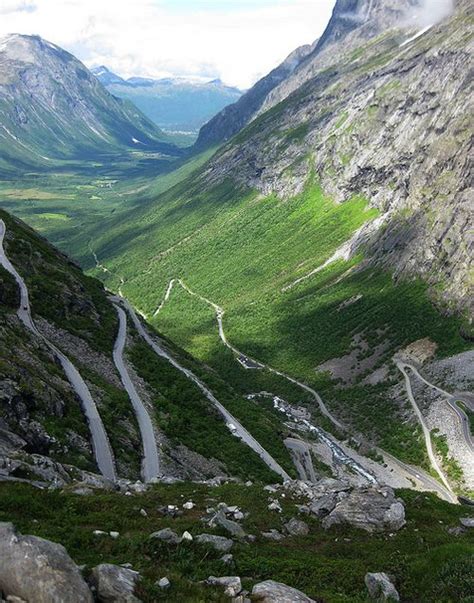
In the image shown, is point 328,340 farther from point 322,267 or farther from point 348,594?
point 348,594

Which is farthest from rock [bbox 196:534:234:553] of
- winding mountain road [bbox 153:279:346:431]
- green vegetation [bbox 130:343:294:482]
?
winding mountain road [bbox 153:279:346:431]

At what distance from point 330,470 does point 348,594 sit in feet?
183

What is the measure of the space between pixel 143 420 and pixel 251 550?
3382 centimetres

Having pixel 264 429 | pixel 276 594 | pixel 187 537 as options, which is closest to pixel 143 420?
pixel 264 429

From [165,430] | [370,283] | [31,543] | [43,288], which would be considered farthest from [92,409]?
[370,283]

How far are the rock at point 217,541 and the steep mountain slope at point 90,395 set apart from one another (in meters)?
10.6

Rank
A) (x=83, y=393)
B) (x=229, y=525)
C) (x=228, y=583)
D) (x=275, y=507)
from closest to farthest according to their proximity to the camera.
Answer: (x=228, y=583) < (x=229, y=525) < (x=275, y=507) < (x=83, y=393)

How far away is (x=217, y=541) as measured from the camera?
2381 centimetres

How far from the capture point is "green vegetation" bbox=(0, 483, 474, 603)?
67.1 ft

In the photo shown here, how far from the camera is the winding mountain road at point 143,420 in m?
46.9

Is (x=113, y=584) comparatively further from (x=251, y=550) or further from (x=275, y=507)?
(x=275, y=507)

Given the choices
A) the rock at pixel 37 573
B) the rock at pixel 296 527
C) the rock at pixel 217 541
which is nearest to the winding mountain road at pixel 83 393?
the rock at pixel 296 527

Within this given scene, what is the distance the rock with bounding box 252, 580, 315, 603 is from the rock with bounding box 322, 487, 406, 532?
11.7 m

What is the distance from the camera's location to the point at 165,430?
55.7 metres
